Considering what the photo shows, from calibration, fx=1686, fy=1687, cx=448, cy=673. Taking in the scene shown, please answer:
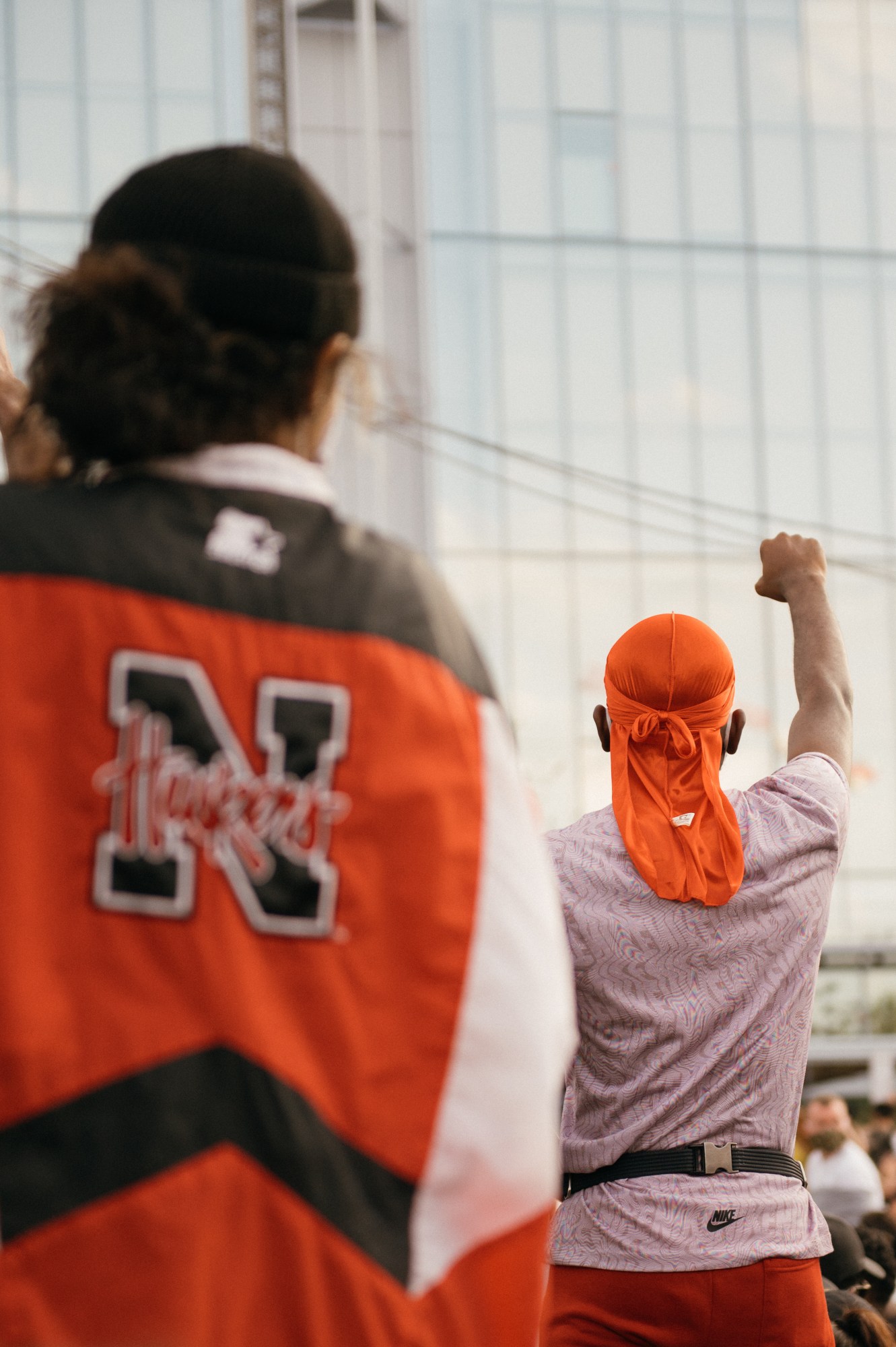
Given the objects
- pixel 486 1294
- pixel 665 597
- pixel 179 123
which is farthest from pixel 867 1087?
pixel 486 1294

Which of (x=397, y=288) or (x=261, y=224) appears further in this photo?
(x=397, y=288)

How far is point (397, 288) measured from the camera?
2259 cm

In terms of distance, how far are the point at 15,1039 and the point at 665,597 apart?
22269 millimetres

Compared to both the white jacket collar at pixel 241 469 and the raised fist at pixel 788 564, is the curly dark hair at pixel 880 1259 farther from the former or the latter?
the white jacket collar at pixel 241 469

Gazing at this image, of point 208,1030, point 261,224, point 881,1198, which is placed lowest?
point 881,1198

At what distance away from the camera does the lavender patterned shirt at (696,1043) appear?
2.42 metres

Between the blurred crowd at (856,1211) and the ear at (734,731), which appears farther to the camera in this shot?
the blurred crowd at (856,1211)

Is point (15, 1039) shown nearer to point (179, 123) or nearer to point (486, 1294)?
point (486, 1294)

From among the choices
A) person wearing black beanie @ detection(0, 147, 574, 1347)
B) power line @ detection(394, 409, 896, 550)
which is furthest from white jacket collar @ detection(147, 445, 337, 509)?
power line @ detection(394, 409, 896, 550)

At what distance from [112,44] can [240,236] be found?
23.0m

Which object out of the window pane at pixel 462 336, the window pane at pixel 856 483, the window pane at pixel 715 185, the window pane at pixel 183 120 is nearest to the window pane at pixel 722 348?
the window pane at pixel 715 185

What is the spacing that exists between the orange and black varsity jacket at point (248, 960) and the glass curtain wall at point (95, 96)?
21849 millimetres

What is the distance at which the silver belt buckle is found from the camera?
243 cm

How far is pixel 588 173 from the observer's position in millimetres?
23609
